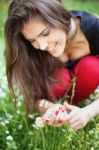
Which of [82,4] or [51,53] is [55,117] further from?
[82,4]

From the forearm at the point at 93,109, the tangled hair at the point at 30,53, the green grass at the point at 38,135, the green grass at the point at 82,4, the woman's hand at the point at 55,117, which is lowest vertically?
the green grass at the point at 82,4

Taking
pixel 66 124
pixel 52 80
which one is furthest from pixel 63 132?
pixel 52 80

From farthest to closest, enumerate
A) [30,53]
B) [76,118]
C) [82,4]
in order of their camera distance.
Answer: [82,4] → [30,53] → [76,118]

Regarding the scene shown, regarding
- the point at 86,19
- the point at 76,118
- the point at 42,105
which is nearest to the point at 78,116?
the point at 76,118

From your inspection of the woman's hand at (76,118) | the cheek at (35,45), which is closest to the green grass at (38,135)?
the woman's hand at (76,118)

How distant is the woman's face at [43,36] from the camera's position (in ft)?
8.18

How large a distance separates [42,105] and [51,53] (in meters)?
0.32

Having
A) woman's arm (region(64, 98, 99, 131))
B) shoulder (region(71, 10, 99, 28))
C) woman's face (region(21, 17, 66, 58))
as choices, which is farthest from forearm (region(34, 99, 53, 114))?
shoulder (region(71, 10, 99, 28))

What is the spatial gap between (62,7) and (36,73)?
42cm

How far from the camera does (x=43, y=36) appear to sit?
2516 mm

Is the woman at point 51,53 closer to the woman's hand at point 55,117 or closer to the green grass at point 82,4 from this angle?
the woman's hand at point 55,117

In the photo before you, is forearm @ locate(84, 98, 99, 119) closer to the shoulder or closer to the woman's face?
the woman's face

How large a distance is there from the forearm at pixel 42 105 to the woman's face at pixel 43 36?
32 centimetres

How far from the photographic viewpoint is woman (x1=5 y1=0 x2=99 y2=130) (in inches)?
98.1
